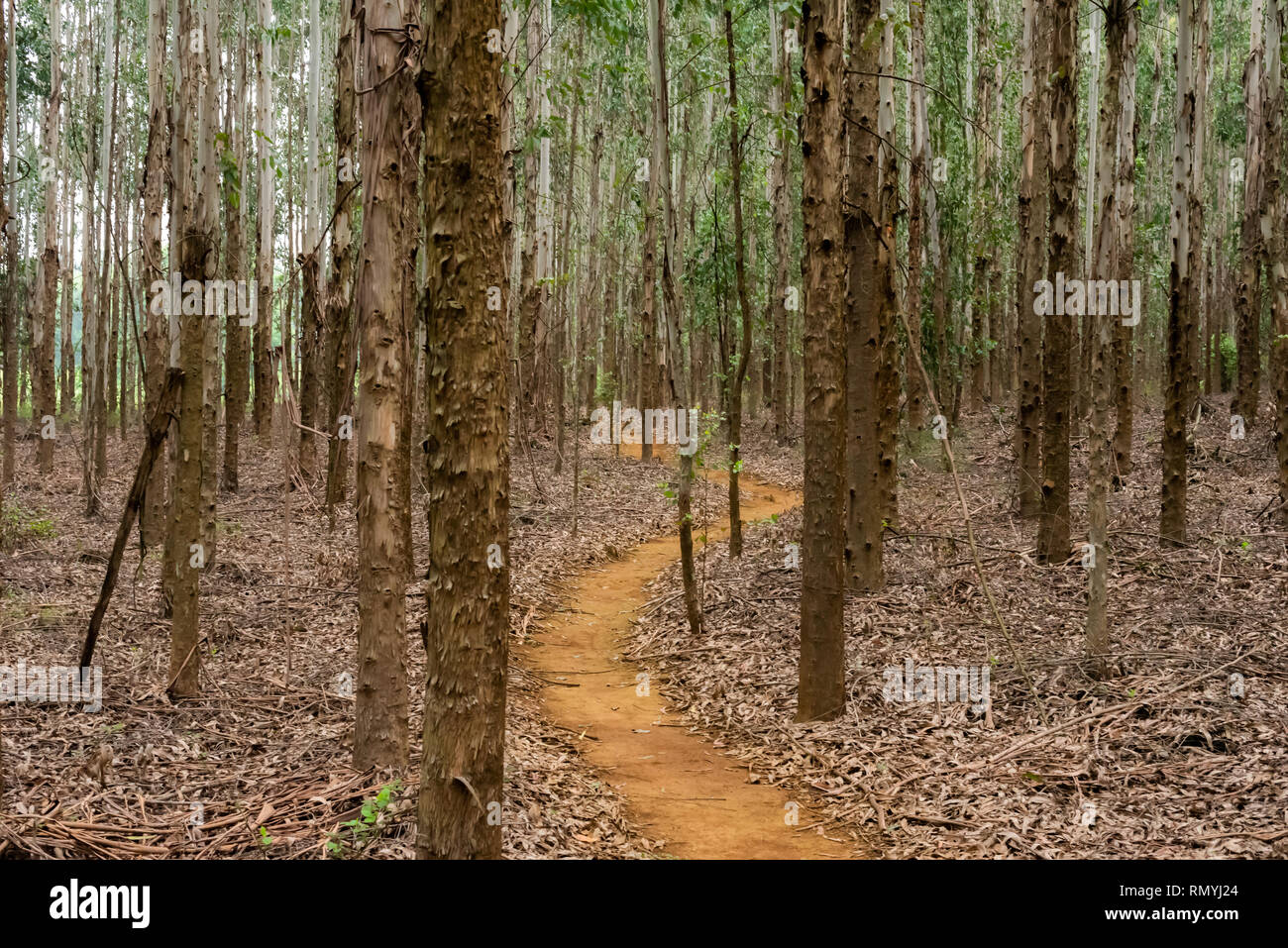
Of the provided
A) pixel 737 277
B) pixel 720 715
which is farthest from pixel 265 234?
pixel 720 715

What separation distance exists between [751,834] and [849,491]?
402 centimetres

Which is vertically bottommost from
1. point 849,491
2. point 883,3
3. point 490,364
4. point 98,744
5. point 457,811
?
point 98,744

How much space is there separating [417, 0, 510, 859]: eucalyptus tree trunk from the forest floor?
1.11m

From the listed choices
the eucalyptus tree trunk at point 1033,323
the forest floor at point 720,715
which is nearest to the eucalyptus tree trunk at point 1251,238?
the eucalyptus tree trunk at point 1033,323

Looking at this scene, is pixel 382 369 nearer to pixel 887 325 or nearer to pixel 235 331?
pixel 887 325

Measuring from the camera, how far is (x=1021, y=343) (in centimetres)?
1030

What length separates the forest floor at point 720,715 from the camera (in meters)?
4.39

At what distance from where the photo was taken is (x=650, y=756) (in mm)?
6145

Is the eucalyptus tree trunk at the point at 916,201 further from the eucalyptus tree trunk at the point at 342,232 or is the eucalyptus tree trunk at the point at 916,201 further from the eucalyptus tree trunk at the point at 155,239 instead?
the eucalyptus tree trunk at the point at 155,239

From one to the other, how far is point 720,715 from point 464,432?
4.47 meters

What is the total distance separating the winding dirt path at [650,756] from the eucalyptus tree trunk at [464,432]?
1.96 metres

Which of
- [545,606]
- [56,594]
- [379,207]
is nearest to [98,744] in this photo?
[379,207]

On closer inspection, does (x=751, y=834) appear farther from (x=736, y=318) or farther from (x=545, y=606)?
(x=736, y=318)

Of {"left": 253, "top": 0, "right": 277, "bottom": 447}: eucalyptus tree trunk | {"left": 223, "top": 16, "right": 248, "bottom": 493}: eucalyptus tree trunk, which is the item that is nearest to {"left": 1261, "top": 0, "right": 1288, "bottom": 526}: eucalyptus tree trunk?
{"left": 253, "top": 0, "right": 277, "bottom": 447}: eucalyptus tree trunk
